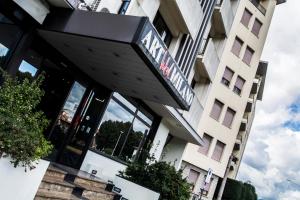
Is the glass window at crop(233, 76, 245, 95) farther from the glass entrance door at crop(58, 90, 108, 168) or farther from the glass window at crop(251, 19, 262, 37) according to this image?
the glass entrance door at crop(58, 90, 108, 168)

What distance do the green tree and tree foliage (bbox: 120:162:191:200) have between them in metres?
6.16

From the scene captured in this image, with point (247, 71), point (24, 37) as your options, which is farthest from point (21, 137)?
point (247, 71)

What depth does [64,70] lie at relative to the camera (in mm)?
10484

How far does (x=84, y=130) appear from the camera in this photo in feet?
39.9

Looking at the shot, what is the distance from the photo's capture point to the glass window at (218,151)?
88.6 ft

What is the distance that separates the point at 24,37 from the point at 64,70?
89.9 inches

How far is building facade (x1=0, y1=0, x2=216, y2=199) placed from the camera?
742cm

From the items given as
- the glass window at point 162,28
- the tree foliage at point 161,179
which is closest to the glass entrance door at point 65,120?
the tree foliage at point 161,179

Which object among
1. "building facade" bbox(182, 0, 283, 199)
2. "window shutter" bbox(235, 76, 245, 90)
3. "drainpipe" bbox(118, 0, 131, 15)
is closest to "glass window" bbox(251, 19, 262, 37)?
"building facade" bbox(182, 0, 283, 199)

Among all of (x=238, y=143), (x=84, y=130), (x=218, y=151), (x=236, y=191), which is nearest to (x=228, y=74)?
(x=218, y=151)

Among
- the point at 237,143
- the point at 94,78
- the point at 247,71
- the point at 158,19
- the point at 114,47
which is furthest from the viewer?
the point at 237,143

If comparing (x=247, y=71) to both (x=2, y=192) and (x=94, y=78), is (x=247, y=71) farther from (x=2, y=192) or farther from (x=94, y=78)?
(x=2, y=192)

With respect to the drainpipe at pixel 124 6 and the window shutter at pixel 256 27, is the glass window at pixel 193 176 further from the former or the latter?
the drainpipe at pixel 124 6

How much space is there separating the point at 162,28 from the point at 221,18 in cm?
590
